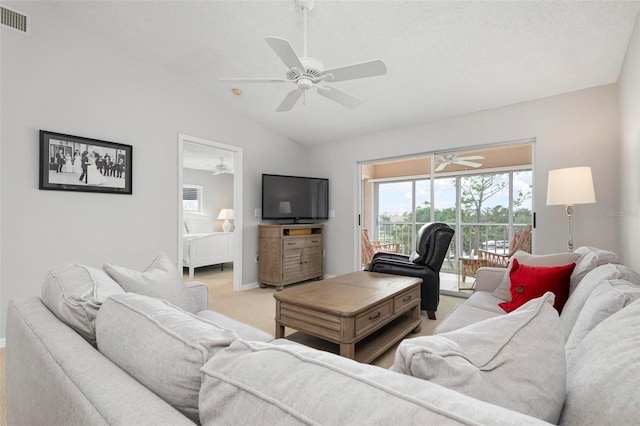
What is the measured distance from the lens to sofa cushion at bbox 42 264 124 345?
3.24ft

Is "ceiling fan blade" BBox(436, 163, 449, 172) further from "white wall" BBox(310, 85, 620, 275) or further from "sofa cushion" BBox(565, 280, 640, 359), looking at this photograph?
"sofa cushion" BBox(565, 280, 640, 359)

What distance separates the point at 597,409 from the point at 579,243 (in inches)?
141

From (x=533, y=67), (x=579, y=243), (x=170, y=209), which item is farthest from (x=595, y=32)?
(x=170, y=209)

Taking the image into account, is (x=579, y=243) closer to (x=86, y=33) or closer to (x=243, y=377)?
→ (x=243, y=377)

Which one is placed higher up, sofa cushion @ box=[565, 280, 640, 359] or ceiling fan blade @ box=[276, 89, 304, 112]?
ceiling fan blade @ box=[276, 89, 304, 112]

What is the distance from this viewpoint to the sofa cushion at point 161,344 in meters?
0.62

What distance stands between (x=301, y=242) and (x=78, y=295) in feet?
12.5

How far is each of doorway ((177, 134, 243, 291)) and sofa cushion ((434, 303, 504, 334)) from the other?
3.15 meters

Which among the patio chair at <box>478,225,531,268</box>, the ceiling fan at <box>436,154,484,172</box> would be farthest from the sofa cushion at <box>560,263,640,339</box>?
the ceiling fan at <box>436,154,484,172</box>

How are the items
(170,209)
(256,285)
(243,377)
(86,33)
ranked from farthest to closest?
(256,285) → (170,209) → (86,33) → (243,377)

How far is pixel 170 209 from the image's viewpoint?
3.73 m

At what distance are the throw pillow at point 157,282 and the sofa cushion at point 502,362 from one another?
1424 mm

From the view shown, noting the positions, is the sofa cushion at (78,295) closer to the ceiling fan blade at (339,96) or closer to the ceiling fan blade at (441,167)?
the ceiling fan blade at (339,96)

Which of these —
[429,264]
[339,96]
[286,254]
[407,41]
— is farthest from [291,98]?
[286,254]
